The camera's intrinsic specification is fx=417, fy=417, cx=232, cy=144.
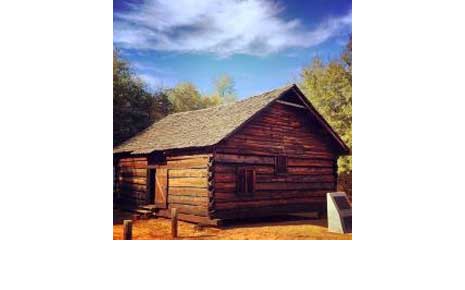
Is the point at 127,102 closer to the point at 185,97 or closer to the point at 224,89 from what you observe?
the point at 185,97

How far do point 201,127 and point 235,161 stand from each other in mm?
1940

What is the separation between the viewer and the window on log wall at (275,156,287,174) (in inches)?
516

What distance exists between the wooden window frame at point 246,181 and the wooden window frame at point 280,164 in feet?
2.95

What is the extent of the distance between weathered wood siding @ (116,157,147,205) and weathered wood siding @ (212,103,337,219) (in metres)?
3.45

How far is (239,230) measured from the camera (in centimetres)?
1095

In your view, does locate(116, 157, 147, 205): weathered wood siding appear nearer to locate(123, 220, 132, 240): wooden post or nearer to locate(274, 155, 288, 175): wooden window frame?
locate(123, 220, 132, 240): wooden post

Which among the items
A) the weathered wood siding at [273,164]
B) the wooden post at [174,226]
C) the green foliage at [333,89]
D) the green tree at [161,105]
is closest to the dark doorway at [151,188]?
the green tree at [161,105]

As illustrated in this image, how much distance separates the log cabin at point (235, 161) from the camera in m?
11.9

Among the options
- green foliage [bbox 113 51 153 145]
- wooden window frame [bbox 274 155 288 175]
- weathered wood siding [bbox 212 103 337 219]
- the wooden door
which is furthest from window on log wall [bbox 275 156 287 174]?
green foliage [bbox 113 51 153 145]

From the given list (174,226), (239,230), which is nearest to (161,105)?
(174,226)

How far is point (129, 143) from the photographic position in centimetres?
1356
